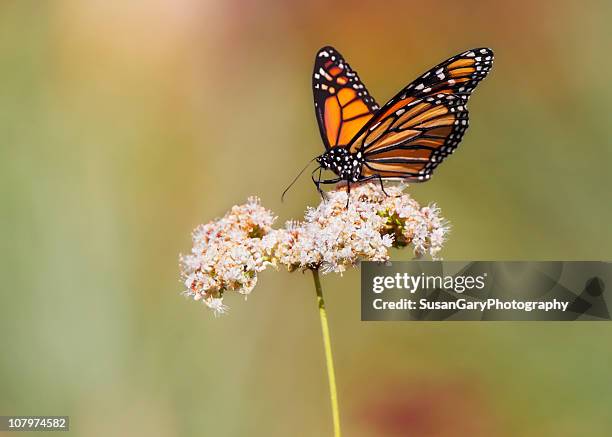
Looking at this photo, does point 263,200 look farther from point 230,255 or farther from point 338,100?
point 230,255

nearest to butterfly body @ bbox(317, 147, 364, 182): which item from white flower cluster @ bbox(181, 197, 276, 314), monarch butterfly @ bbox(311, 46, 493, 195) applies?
monarch butterfly @ bbox(311, 46, 493, 195)

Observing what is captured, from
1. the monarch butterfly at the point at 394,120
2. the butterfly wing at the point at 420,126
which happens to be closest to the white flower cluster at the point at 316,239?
the monarch butterfly at the point at 394,120

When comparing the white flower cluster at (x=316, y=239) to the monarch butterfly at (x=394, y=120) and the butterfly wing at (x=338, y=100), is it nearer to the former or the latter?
the monarch butterfly at (x=394, y=120)

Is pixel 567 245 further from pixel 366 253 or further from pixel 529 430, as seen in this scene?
pixel 366 253

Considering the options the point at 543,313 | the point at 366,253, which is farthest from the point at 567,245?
the point at 366,253

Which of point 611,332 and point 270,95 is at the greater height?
point 270,95

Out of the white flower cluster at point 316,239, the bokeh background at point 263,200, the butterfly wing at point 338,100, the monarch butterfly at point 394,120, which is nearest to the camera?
the white flower cluster at point 316,239

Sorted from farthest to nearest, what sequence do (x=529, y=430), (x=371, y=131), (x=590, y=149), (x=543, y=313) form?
(x=590, y=149) → (x=529, y=430) → (x=371, y=131) → (x=543, y=313)

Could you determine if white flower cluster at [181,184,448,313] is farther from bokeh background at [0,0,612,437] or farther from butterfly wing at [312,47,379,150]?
bokeh background at [0,0,612,437]
